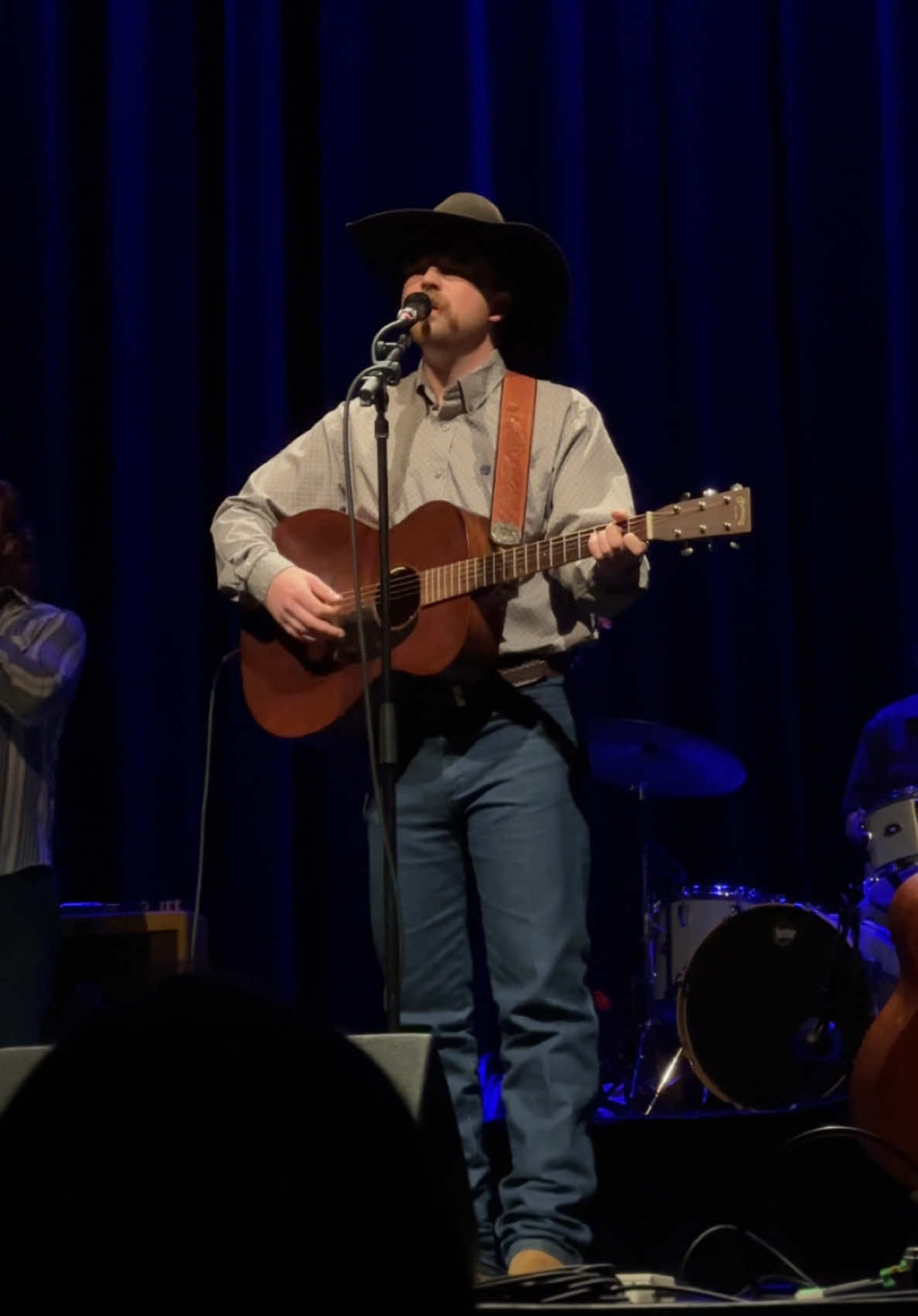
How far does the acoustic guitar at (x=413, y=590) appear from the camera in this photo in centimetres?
283

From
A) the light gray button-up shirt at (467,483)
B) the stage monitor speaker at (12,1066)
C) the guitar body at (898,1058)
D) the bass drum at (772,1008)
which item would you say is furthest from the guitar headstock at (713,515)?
the bass drum at (772,1008)

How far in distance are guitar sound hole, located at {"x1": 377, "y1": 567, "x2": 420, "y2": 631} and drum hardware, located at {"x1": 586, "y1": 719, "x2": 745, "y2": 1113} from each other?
142cm

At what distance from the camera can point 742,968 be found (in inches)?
173

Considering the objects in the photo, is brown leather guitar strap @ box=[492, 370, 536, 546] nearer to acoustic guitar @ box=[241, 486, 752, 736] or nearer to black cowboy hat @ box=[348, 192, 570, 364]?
acoustic guitar @ box=[241, 486, 752, 736]

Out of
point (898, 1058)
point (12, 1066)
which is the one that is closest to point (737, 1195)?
point (898, 1058)

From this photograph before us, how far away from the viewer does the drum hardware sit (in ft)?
14.5

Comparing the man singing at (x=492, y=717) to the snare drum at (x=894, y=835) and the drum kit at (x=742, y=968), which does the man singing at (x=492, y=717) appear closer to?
the drum kit at (x=742, y=968)

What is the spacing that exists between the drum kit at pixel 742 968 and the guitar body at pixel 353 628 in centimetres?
142

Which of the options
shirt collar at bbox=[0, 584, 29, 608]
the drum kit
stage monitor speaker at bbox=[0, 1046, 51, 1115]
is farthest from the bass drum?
stage monitor speaker at bbox=[0, 1046, 51, 1115]

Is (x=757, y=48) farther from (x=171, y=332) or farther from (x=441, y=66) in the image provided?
(x=171, y=332)

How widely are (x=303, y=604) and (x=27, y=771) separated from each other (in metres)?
1.02

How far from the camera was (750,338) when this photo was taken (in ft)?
17.0

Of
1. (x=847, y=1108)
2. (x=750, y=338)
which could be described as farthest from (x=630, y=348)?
(x=847, y=1108)

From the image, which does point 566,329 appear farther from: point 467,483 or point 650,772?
point 467,483
